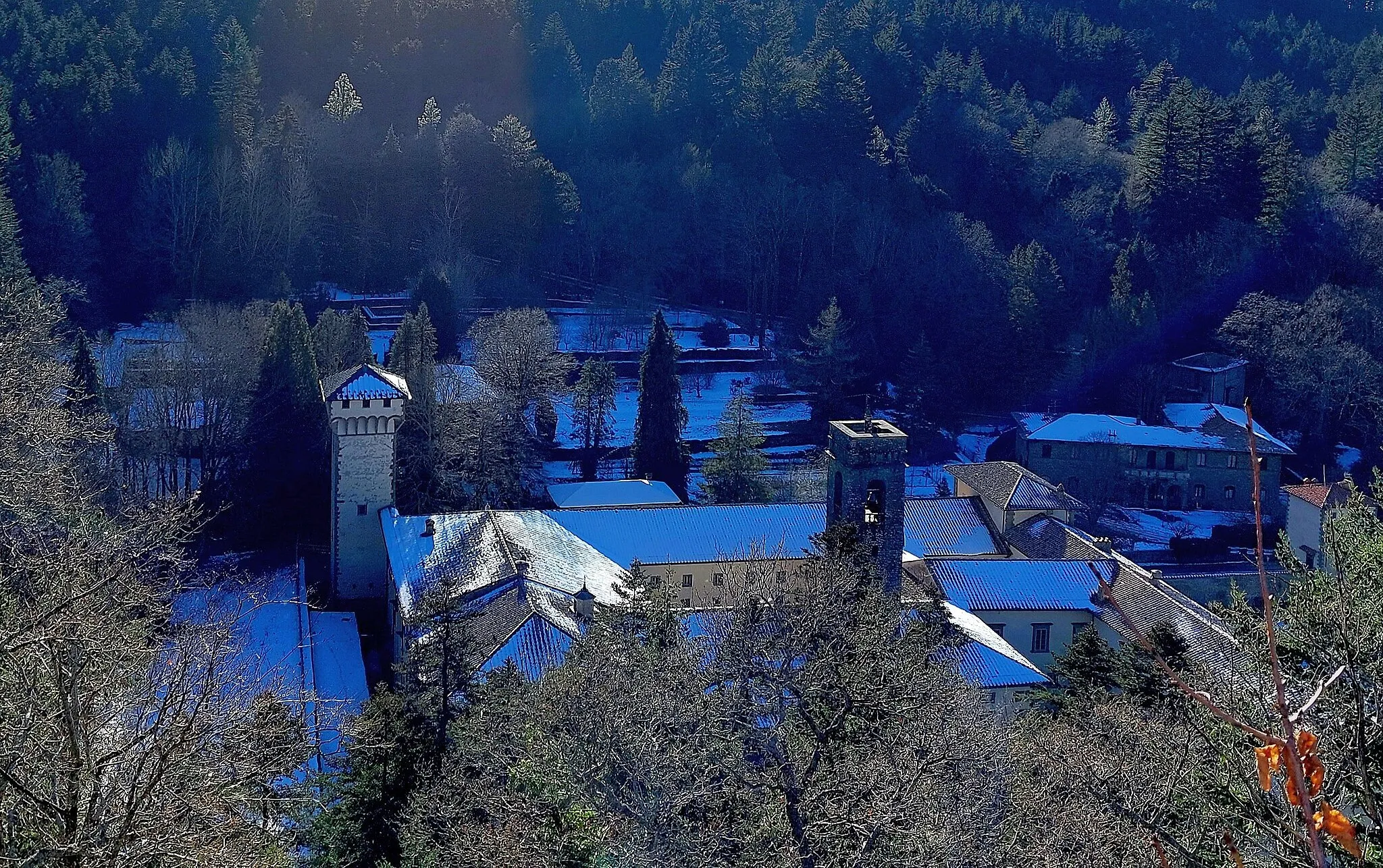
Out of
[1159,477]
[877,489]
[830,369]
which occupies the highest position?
[877,489]

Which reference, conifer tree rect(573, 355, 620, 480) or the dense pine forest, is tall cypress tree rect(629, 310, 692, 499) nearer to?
conifer tree rect(573, 355, 620, 480)

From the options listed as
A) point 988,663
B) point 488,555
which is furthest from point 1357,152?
point 488,555

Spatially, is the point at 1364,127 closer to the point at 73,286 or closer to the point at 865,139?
the point at 865,139

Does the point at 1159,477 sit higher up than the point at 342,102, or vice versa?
the point at 342,102

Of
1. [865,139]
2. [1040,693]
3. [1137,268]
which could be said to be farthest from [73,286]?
[1137,268]

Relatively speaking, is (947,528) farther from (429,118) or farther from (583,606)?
(429,118)
